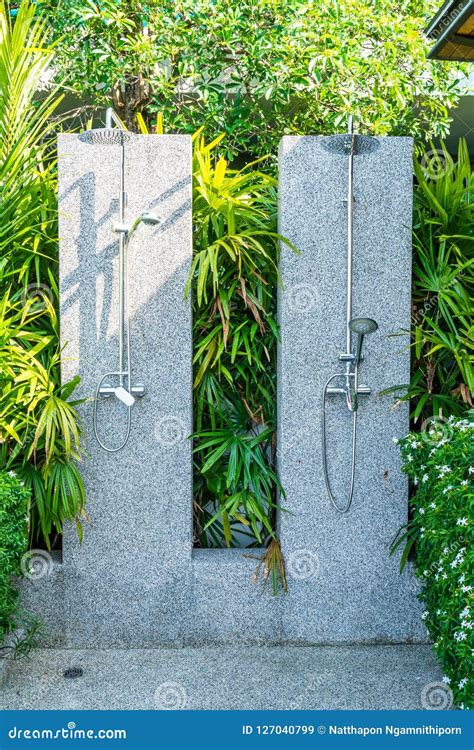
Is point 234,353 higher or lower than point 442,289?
lower

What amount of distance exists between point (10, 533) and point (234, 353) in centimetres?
110

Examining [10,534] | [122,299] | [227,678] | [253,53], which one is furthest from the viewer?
[253,53]

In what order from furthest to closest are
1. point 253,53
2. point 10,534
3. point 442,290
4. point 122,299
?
point 253,53, point 442,290, point 122,299, point 10,534

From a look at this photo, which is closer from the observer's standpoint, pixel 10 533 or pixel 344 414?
pixel 10 533

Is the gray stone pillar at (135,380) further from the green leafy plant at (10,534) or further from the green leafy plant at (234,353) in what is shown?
the green leafy plant at (10,534)

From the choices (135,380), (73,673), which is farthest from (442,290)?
(73,673)

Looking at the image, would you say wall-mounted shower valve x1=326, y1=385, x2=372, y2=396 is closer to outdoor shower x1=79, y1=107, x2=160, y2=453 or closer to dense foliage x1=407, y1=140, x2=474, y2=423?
dense foliage x1=407, y1=140, x2=474, y2=423

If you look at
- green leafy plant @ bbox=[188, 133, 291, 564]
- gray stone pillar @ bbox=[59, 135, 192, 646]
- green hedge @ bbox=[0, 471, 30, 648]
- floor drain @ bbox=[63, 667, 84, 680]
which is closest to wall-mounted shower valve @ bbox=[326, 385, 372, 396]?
green leafy plant @ bbox=[188, 133, 291, 564]

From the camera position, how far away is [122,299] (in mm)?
2941

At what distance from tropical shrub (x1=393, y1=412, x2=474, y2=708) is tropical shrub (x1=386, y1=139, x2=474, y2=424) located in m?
0.36

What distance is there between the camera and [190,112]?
4.45 m

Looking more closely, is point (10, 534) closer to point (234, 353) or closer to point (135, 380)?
point (135, 380)

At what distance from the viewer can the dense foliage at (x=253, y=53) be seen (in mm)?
4031

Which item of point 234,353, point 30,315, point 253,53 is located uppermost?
point 253,53
